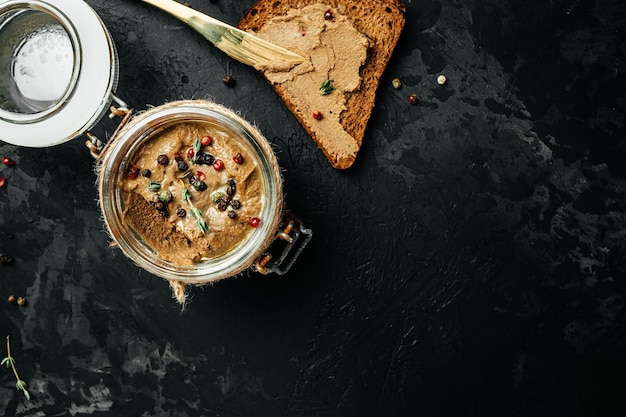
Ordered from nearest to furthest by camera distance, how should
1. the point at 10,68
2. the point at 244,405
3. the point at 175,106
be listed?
the point at 175,106 < the point at 10,68 < the point at 244,405

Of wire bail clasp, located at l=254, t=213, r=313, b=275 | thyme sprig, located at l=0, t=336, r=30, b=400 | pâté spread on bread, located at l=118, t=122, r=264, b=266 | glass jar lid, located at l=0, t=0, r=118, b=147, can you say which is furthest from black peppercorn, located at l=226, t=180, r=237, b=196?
thyme sprig, located at l=0, t=336, r=30, b=400

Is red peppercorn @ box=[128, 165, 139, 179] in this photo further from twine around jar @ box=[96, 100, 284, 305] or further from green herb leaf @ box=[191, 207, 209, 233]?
green herb leaf @ box=[191, 207, 209, 233]

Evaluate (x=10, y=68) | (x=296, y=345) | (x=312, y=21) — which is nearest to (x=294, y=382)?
(x=296, y=345)

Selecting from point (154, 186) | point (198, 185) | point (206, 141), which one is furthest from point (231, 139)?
point (154, 186)

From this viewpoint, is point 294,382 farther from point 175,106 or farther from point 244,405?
point 175,106

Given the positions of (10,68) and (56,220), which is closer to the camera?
(10,68)

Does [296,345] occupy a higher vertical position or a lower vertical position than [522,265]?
lower

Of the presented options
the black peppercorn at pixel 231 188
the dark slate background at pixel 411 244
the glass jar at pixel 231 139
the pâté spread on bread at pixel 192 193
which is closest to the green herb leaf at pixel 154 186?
the pâté spread on bread at pixel 192 193

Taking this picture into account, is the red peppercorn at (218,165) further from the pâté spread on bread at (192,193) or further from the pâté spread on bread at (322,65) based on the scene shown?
the pâté spread on bread at (322,65)
